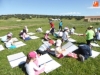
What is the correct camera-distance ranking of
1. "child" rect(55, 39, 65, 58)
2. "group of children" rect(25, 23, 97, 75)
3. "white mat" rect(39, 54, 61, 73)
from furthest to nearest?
1. "child" rect(55, 39, 65, 58)
2. "white mat" rect(39, 54, 61, 73)
3. "group of children" rect(25, 23, 97, 75)

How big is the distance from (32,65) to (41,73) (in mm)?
910

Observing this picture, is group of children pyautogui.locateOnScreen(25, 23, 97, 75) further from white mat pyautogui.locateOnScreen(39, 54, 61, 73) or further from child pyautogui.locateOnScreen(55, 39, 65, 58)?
white mat pyautogui.locateOnScreen(39, 54, 61, 73)

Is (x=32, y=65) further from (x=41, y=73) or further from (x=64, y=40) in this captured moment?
(x=64, y=40)

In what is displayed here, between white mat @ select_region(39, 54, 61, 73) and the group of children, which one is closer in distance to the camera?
the group of children

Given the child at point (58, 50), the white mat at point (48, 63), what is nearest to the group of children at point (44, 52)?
the child at point (58, 50)

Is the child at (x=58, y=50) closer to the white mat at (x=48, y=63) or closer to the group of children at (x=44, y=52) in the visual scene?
the group of children at (x=44, y=52)

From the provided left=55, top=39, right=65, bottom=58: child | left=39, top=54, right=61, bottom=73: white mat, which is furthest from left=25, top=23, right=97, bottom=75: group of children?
left=39, top=54, right=61, bottom=73: white mat

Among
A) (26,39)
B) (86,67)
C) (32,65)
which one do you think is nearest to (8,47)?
(26,39)

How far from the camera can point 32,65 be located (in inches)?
265

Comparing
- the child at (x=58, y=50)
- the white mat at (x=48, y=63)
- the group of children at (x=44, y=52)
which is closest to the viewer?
the group of children at (x=44, y=52)

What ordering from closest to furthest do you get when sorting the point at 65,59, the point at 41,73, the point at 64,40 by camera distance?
the point at 41,73 → the point at 65,59 → the point at 64,40

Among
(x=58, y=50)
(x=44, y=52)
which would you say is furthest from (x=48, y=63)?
(x=44, y=52)

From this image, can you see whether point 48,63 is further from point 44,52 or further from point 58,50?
point 44,52

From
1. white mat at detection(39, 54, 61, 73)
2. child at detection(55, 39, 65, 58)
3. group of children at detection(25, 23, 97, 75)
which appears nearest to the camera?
group of children at detection(25, 23, 97, 75)
